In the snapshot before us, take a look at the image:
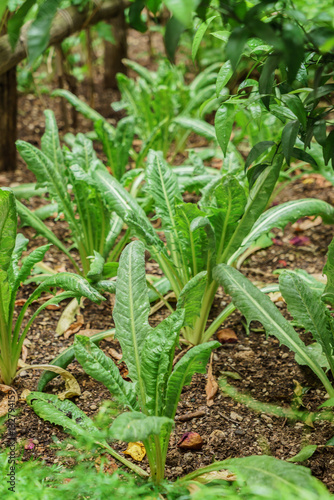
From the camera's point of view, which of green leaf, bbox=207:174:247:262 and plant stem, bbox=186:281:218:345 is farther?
plant stem, bbox=186:281:218:345

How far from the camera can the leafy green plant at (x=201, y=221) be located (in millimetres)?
2125

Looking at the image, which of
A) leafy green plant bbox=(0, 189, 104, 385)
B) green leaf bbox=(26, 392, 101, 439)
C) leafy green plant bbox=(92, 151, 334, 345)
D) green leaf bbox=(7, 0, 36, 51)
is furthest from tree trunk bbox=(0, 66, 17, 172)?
green leaf bbox=(7, 0, 36, 51)

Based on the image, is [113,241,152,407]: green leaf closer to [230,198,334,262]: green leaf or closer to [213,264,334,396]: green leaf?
[213,264,334,396]: green leaf

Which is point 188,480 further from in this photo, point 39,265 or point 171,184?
point 39,265

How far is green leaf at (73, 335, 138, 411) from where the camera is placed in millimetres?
1641

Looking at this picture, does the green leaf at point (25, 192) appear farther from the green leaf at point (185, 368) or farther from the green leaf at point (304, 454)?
the green leaf at point (304, 454)

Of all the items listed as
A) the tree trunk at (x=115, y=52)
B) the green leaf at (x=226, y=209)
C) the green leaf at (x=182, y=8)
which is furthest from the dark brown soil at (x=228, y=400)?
the tree trunk at (x=115, y=52)

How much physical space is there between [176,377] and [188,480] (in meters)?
0.31

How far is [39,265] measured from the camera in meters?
2.85

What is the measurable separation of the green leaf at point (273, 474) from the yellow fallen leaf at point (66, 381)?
2.45ft

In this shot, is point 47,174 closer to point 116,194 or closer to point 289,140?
point 116,194

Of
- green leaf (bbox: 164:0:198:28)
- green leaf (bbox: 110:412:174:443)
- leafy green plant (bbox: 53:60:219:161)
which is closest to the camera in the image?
green leaf (bbox: 164:0:198:28)

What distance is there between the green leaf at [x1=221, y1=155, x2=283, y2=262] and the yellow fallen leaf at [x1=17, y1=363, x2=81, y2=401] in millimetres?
841

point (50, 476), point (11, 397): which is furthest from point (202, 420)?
point (11, 397)
